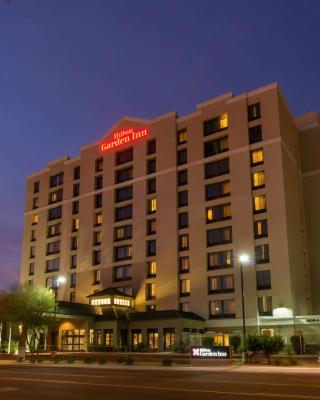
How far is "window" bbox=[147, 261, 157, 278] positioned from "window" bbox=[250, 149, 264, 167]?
2032 cm

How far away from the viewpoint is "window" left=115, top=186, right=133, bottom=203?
7775 cm

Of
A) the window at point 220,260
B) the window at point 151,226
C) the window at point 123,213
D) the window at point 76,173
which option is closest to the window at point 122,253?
the window at point 151,226

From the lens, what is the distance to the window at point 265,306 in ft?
195

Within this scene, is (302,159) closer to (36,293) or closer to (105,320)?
(105,320)

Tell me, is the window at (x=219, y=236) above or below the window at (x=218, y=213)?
below

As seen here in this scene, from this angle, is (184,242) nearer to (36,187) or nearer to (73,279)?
(73,279)

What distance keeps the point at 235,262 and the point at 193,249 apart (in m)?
6.85

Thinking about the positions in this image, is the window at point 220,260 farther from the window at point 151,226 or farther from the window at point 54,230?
the window at point 54,230

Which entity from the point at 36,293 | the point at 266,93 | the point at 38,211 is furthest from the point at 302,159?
the point at 38,211

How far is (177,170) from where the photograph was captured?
238 ft

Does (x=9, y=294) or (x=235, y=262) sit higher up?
→ (x=235, y=262)

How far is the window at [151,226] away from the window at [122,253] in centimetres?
425

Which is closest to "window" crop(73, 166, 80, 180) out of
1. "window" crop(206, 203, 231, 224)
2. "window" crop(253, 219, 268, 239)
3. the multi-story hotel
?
the multi-story hotel

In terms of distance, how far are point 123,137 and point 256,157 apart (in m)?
24.5
